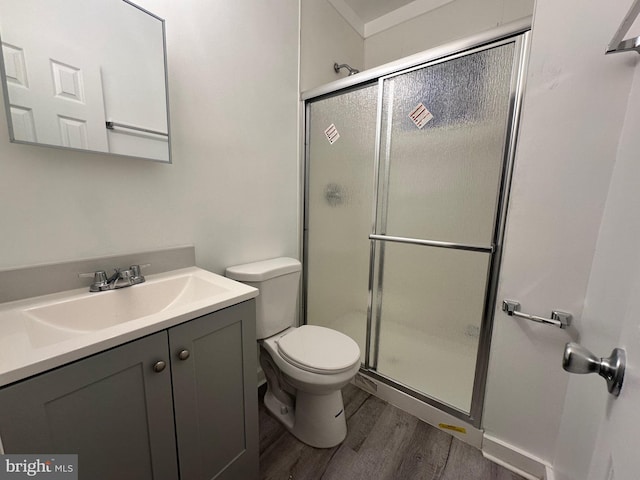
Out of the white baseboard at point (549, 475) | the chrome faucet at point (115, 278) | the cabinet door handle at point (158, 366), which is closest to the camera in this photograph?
the cabinet door handle at point (158, 366)

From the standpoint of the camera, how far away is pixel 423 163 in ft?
4.45

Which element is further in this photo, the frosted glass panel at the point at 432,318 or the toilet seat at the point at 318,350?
the frosted glass panel at the point at 432,318

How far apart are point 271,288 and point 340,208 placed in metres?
0.72

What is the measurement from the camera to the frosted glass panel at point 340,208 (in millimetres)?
1574

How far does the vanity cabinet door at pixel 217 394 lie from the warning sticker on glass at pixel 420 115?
3.92ft

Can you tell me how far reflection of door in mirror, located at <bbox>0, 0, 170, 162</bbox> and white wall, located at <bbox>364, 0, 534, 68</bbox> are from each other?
168cm

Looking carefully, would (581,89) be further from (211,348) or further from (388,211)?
(211,348)

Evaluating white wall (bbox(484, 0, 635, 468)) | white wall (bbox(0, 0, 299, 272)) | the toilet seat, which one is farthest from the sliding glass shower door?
white wall (bbox(0, 0, 299, 272))

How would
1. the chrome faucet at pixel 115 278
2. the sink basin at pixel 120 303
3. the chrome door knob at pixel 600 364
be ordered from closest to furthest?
the chrome door knob at pixel 600 364 < the sink basin at pixel 120 303 < the chrome faucet at pixel 115 278

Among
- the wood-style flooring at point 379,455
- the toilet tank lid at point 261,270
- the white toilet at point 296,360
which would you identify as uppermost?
the toilet tank lid at point 261,270

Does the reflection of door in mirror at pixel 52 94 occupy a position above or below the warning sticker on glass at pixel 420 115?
below

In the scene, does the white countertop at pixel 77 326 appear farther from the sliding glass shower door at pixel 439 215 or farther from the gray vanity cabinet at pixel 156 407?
the sliding glass shower door at pixel 439 215
